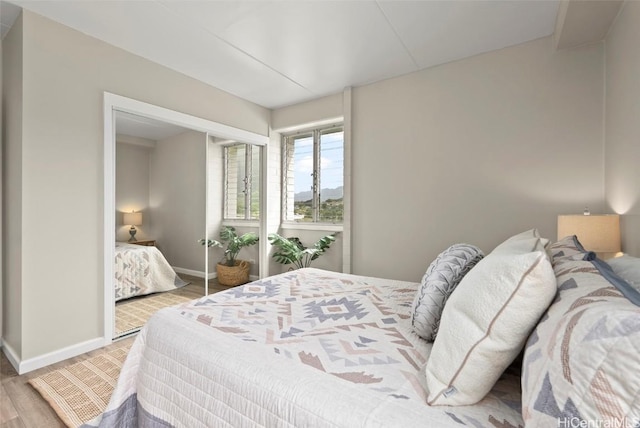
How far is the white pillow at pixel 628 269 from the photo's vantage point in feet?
3.15

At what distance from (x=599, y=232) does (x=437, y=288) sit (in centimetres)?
143

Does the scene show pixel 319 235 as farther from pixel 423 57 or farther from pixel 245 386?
pixel 245 386

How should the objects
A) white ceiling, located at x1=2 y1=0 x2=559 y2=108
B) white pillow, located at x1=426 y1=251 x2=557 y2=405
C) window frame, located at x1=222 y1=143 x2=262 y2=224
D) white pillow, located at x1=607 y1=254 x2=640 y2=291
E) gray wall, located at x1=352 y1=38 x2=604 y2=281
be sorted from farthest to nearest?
window frame, located at x1=222 y1=143 x2=262 y2=224 < gray wall, located at x1=352 y1=38 x2=604 y2=281 < white ceiling, located at x1=2 y1=0 x2=559 y2=108 < white pillow, located at x1=607 y1=254 x2=640 y2=291 < white pillow, located at x1=426 y1=251 x2=557 y2=405

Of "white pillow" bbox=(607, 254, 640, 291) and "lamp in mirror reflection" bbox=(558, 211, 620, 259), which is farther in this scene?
"lamp in mirror reflection" bbox=(558, 211, 620, 259)

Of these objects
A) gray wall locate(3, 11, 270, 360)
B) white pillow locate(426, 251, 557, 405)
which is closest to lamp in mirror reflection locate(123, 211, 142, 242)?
gray wall locate(3, 11, 270, 360)

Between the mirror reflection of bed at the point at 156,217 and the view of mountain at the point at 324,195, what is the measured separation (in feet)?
4.63

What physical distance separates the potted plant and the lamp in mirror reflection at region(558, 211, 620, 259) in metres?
3.34

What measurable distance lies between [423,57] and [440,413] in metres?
2.99

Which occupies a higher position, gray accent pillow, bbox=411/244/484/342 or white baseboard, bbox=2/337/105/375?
gray accent pillow, bbox=411/244/484/342

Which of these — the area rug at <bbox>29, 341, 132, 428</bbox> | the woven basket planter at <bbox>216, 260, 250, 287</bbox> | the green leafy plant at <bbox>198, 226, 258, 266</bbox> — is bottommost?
the area rug at <bbox>29, 341, 132, 428</bbox>

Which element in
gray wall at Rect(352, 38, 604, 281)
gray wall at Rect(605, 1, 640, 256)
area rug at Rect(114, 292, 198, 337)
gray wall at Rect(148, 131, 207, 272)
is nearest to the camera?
gray wall at Rect(605, 1, 640, 256)

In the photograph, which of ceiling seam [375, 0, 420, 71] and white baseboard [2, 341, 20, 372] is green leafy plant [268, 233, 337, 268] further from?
white baseboard [2, 341, 20, 372]

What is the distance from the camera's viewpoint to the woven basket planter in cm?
362

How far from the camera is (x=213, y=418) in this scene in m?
1.03
